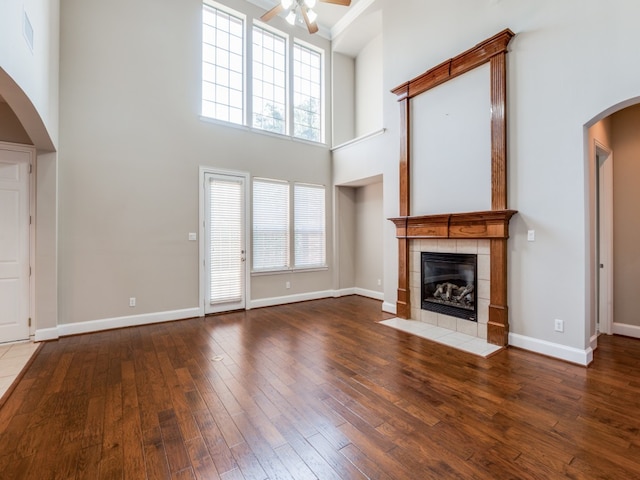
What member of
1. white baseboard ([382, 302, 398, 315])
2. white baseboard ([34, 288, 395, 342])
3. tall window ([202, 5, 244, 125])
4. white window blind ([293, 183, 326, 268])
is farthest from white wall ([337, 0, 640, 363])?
tall window ([202, 5, 244, 125])

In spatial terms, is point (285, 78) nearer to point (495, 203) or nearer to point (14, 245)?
point (495, 203)

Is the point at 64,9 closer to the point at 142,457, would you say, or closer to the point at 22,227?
the point at 22,227

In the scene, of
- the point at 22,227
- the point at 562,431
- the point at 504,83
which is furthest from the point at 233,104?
the point at 562,431

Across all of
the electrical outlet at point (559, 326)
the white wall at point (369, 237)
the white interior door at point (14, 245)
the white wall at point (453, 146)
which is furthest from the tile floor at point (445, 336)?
the white interior door at point (14, 245)

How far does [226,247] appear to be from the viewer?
527 centimetres

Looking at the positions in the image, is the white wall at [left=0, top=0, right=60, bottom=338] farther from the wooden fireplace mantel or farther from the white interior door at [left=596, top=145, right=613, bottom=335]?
the white interior door at [left=596, top=145, right=613, bottom=335]

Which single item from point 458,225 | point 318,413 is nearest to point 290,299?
point 458,225

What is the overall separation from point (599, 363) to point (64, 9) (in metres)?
7.77

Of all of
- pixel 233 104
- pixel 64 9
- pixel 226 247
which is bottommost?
pixel 226 247

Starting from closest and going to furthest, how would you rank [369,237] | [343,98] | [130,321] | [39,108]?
[39,108] < [130,321] < [369,237] < [343,98]

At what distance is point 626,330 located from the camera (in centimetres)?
384

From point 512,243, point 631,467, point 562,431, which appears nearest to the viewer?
point 631,467

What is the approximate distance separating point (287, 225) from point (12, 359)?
4.19 m

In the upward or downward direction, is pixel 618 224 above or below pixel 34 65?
below
